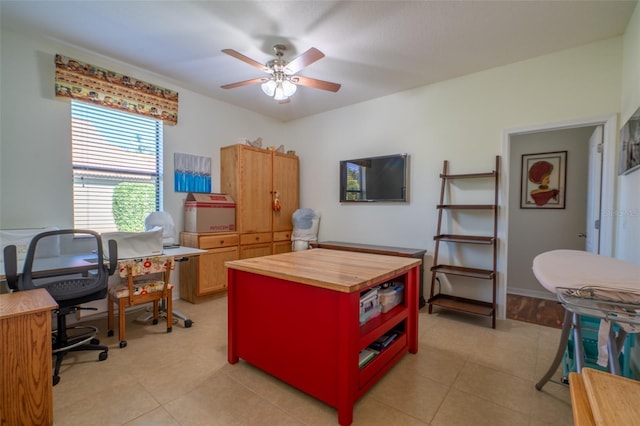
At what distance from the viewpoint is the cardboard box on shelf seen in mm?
3502

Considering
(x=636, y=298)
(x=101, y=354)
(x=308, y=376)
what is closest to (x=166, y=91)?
(x=101, y=354)

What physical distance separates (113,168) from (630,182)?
15.4ft

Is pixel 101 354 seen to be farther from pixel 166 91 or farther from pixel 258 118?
pixel 258 118

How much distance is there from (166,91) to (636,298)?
4.28 meters

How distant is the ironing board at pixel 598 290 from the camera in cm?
116

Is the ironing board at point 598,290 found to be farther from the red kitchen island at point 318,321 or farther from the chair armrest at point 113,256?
the chair armrest at point 113,256

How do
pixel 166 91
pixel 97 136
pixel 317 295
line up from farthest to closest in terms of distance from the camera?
1. pixel 166 91
2. pixel 97 136
3. pixel 317 295

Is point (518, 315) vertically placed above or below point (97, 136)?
below

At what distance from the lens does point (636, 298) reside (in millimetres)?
1141

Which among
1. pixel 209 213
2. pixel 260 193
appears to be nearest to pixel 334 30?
pixel 260 193

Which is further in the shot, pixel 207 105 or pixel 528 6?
pixel 207 105

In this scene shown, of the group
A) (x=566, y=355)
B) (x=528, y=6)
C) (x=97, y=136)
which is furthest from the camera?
(x=97, y=136)

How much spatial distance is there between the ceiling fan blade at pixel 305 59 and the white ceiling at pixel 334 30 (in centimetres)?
33

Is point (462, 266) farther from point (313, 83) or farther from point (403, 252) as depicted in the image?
point (313, 83)
